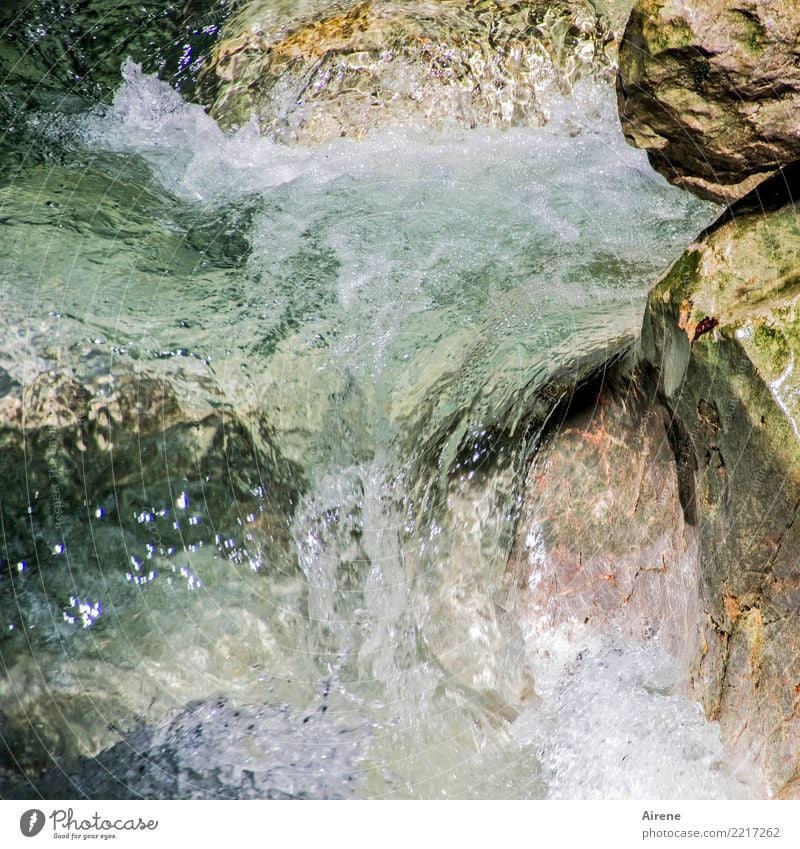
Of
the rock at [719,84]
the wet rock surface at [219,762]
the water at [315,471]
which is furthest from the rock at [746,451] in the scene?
the wet rock surface at [219,762]

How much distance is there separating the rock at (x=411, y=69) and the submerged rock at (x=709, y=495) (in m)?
1.54

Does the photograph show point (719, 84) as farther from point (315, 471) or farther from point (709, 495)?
point (315, 471)

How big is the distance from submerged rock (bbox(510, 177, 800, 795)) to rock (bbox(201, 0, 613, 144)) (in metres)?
1.54

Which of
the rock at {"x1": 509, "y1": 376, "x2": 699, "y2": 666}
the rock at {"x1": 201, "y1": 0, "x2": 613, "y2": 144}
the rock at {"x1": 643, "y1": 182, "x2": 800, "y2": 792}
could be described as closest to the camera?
the rock at {"x1": 643, "y1": 182, "x2": 800, "y2": 792}

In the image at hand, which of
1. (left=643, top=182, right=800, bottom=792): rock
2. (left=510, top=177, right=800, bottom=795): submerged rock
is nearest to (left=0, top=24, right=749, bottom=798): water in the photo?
(left=510, top=177, right=800, bottom=795): submerged rock

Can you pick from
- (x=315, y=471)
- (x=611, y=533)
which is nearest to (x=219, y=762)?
(x=315, y=471)

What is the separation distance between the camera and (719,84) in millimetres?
2322

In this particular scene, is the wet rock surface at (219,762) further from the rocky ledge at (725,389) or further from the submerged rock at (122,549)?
the rocky ledge at (725,389)

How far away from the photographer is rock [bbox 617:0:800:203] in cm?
225

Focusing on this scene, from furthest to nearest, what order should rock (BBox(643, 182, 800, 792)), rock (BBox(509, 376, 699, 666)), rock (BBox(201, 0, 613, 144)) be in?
rock (BBox(201, 0, 613, 144)) → rock (BBox(509, 376, 699, 666)) → rock (BBox(643, 182, 800, 792))

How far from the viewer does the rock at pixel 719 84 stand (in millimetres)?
2250

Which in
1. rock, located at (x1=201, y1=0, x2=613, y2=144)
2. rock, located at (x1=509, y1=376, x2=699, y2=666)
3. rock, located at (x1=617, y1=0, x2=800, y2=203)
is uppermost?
rock, located at (x1=201, y1=0, x2=613, y2=144)

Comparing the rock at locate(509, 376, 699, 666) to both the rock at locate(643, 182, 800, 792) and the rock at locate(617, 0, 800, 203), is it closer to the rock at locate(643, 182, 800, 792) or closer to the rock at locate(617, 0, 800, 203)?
the rock at locate(643, 182, 800, 792)

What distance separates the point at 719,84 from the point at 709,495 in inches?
44.6
